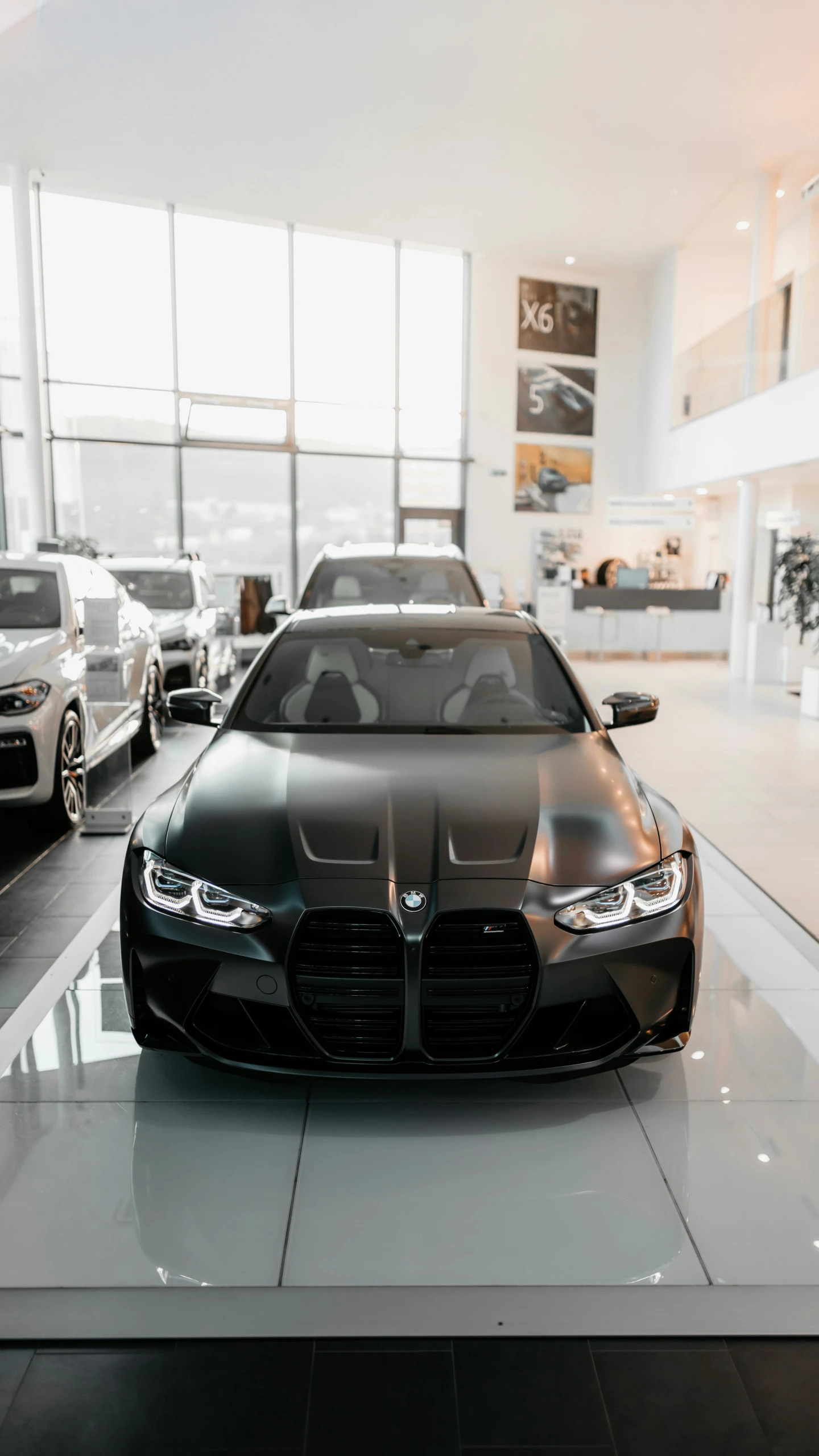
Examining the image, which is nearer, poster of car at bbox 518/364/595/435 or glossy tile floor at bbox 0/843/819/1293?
glossy tile floor at bbox 0/843/819/1293

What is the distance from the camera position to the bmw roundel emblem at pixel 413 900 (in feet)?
7.45

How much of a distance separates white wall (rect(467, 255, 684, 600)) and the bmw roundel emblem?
16551 millimetres

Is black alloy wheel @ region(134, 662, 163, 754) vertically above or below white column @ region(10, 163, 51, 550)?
below

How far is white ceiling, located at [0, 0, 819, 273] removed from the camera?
9508mm

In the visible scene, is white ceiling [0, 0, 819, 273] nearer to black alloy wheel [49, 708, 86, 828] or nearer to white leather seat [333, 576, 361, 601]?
white leather seat [333, 576, 361, 601]

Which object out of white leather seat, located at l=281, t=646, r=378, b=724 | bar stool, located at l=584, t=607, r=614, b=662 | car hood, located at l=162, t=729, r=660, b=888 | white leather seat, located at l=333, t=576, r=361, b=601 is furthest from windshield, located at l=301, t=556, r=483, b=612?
bar stool, located at l=584, t=607, r=614, b=662

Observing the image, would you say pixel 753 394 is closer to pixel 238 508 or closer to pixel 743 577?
pixel 743 577

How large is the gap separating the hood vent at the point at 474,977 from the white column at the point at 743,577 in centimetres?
1200

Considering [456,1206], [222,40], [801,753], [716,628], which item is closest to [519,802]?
[456,1206]

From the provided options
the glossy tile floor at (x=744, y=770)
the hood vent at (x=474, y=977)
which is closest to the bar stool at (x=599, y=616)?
the glossy tile floor at (x=744, y=770)

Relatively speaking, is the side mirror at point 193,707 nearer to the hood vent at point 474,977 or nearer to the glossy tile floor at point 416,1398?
the hood vent at point 474,977

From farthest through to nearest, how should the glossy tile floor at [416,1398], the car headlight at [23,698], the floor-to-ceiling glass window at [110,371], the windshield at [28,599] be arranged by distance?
the floor-to-ceiling glass window at [110,371], the windshield at [28,599], the car headlight at [23,698], the glossy tile floor at [416,1398]

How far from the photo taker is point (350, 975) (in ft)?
7.50

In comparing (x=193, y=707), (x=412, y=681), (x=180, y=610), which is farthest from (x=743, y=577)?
(x=193, y=707)
